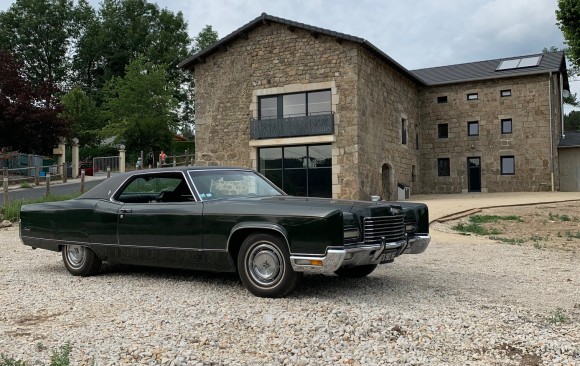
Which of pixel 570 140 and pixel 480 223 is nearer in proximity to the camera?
pixel 480 223

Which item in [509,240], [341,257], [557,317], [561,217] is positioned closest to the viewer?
[557,317]

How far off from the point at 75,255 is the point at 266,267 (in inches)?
118

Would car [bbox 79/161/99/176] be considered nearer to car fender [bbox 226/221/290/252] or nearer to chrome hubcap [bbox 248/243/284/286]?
car fender [bbox 226/221/290/252]

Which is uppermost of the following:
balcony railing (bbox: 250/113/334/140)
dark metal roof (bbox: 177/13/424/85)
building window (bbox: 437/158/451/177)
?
dark metal roof (bbox: 177/13/424/85)

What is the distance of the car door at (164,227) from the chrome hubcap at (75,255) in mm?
784

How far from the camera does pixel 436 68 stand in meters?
33.8

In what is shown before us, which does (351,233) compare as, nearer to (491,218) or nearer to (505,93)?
(491,218)

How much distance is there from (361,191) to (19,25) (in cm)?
4869

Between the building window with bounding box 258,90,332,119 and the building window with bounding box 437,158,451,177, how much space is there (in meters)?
11.7

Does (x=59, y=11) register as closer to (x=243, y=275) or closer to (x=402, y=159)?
(x=402, y=159)

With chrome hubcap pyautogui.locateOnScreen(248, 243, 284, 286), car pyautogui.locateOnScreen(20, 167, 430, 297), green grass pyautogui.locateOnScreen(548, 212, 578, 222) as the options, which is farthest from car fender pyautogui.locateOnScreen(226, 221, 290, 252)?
green grass pyautogui.locateOnScreen(548, 212, 578, 222)

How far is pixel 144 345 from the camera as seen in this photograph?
388cm

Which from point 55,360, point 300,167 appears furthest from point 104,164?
point 55,360

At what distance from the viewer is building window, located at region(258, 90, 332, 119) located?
72.5 feet
